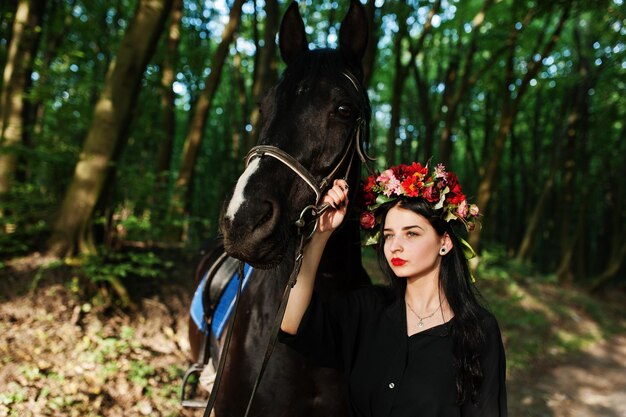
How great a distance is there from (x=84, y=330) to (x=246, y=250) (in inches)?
159

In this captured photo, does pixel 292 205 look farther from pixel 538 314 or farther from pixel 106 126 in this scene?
pixel 538 314

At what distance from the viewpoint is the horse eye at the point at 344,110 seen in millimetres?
1870

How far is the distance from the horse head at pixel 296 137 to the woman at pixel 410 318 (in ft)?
0.51

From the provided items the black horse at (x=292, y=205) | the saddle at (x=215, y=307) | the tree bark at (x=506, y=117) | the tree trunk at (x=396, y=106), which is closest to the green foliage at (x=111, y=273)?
the saddle at (x=215, y=307)

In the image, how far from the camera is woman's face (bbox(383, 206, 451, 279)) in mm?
1854

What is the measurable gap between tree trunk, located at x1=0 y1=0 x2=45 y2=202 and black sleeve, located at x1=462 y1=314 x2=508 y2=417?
6.03m

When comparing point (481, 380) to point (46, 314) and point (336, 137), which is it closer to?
point (336, 137)

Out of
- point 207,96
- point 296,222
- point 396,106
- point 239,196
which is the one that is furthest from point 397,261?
point 396,106

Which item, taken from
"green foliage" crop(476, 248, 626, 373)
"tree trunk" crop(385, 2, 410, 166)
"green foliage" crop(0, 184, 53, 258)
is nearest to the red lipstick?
"green foliage" crop(0, 184, 53, 258)

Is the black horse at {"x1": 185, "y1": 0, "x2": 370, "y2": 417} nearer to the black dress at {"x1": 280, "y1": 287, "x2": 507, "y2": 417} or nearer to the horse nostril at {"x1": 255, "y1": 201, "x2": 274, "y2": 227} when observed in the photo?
the horse nostril at {"x1": 255, "y1": 201, "x2": 274, "y2": 227}

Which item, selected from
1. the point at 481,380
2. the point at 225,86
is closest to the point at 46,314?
the point at 481,380

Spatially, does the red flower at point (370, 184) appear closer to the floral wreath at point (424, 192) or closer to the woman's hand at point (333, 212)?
the floral wreath at point (424, 192)

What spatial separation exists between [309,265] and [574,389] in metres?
6.79

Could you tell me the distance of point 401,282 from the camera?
2.03 meters
